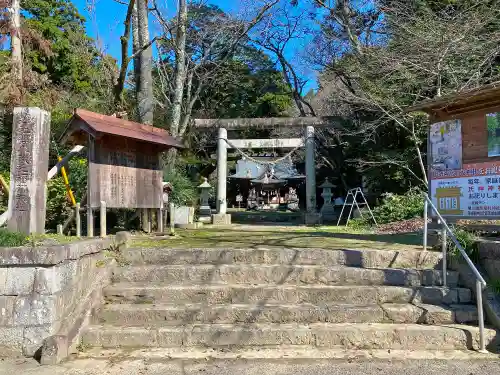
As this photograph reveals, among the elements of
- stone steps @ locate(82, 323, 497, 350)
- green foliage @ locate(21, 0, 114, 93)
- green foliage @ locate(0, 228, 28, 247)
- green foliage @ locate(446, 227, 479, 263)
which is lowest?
stone steps @ locate(82, 323, 497, 350)

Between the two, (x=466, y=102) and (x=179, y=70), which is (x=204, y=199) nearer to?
(x=179, y=70)

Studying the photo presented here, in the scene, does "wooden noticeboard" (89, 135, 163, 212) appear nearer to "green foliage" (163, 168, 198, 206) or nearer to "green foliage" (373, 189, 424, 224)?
"green foliage" (163, 168, 198, 206)

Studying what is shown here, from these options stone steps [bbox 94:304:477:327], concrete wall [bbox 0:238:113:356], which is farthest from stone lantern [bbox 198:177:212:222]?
concrete wall [bbox 0:238:113:356]

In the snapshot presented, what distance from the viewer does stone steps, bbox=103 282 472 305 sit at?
475 centimetres

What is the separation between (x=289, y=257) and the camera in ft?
17.7

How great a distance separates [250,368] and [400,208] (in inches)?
383

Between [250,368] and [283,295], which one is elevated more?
[283,295]

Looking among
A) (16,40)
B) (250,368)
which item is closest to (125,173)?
(250,368)

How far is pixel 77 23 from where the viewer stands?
23.0 m

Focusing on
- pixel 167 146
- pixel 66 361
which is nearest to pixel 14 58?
pixel 167 146

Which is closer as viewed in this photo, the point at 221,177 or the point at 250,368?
the point at 250,368

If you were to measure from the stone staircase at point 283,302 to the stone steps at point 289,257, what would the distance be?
1 cm

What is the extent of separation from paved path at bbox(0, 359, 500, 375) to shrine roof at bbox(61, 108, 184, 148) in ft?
11.1

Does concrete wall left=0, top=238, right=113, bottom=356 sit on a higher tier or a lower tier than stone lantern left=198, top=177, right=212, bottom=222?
lower
